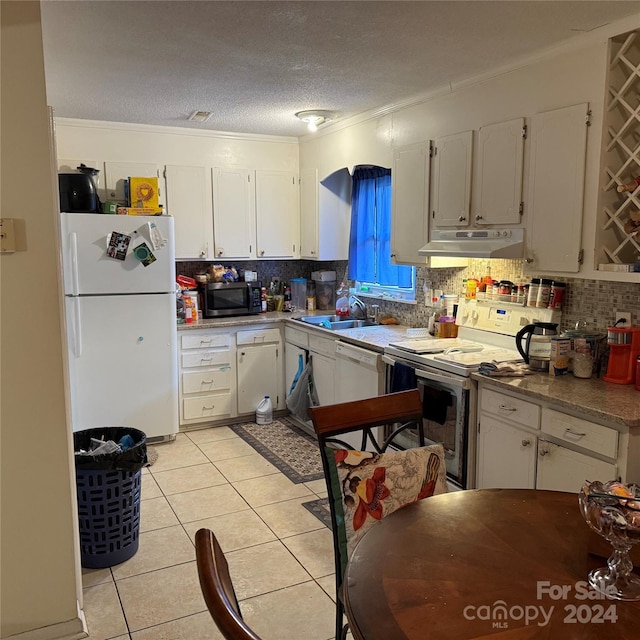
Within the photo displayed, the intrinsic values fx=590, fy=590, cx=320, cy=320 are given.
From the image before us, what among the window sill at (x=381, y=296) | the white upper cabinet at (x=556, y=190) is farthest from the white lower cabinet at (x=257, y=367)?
the white upper cabinet at (x=556, y=190)

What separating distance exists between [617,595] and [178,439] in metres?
3.69

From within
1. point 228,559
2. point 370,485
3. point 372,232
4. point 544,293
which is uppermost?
point 372,232

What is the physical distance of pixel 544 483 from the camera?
2539 millimetres

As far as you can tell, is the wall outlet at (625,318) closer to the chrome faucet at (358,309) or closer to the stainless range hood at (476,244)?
the stainless range hood at (476,244)

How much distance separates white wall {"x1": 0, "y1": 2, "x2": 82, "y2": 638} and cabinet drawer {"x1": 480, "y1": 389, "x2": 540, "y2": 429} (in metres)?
1.85

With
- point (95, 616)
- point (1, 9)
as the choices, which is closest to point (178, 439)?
point (95, 616)

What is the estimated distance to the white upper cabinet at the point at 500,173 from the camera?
9.71ft

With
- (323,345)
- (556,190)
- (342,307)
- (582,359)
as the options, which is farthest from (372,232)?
(582,359)

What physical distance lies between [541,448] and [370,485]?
3.43ft

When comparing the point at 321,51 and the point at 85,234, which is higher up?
the point at 321,51

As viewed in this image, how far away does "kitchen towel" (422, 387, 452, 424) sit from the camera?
10.2 ft

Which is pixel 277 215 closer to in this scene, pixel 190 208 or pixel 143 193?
pixel 190 208

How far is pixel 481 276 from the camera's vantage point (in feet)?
12.0

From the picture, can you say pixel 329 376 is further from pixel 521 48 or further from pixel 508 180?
pixel 521 48
